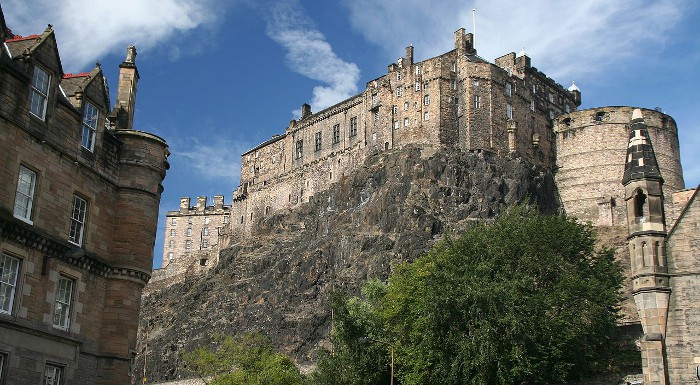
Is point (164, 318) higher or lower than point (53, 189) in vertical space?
higher

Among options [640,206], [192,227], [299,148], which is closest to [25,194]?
[640,206]

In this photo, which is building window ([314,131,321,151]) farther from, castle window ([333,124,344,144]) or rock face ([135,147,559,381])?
rock face ([135,147,559,381])

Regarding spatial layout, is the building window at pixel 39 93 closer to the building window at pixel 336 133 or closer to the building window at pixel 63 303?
the building window at pixel 63 303

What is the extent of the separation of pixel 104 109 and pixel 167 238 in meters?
106

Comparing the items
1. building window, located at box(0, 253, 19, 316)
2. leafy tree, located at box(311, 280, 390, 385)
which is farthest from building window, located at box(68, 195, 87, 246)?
leafy tree, located at box(311, 280, 390, 385)

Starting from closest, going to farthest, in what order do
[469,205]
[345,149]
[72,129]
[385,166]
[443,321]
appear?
1. [72,129]
2. [443,321]
3. [469,205]
4. [385,166]
5. [345,149]

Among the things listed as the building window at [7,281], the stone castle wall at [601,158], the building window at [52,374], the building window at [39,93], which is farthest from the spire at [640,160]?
the stone castle wall at [601,158]

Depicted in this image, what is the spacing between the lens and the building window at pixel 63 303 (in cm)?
2234

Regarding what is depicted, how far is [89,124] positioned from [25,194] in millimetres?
3485

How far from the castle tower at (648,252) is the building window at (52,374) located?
1572 centimetres

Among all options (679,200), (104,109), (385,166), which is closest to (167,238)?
(385,166)

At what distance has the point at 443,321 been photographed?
38.1 metres

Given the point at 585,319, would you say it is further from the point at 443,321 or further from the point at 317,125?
the point at 317,125

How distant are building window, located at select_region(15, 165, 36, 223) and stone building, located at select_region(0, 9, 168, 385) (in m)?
0.03
